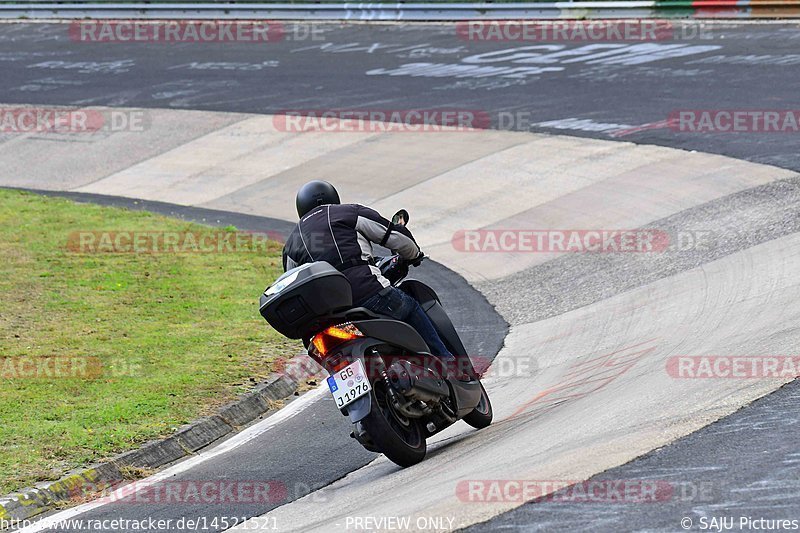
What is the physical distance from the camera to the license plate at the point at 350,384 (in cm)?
662

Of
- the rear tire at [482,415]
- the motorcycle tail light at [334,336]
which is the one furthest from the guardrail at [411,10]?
the motorcycle tail light at [334,336]

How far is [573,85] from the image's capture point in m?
19.7

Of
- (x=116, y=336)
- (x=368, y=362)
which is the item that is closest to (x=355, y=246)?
(x=368, y=362)

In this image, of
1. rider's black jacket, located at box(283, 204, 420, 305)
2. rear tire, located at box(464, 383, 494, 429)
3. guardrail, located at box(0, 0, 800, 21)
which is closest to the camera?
rider's black jacket, located at box(283, 204, 420, 305)

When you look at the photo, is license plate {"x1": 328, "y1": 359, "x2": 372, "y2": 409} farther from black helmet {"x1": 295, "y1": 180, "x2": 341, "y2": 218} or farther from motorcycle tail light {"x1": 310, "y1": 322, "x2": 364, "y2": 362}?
black helmet {"x1": 295, "y1": 180, "x2": 341, "y2": 218}

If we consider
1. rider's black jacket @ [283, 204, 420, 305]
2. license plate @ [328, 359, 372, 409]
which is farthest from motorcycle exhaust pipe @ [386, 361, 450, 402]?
rider's black jacket @ [283, 204, 420, 305]


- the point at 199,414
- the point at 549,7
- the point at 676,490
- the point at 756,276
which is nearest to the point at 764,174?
the point at 756,276

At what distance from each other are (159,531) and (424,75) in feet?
53.7

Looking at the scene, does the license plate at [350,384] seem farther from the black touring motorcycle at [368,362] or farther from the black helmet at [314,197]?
the black helmet at [314,197]

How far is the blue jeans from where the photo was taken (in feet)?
23.6

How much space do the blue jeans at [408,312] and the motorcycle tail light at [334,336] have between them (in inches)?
13.0

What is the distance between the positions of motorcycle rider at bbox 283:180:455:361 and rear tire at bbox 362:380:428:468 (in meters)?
0.56

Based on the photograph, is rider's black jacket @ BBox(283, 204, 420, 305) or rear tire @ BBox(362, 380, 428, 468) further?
rider's black jacket @ BBox(283, 204, 420, 305)

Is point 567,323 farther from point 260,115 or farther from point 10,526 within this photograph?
point 260,115
